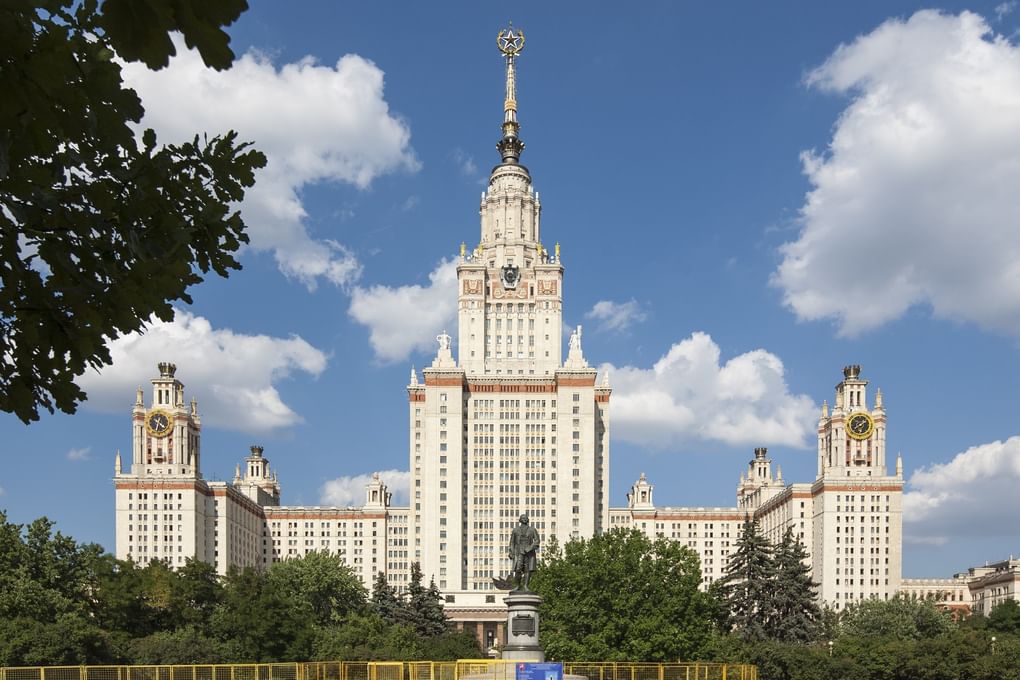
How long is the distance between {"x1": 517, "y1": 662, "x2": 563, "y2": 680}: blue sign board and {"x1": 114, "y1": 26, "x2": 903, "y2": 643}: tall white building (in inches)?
3937

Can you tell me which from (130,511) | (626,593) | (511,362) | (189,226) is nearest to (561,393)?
(511,362)

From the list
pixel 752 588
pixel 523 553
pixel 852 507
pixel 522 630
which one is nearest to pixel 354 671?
pixel 523 553

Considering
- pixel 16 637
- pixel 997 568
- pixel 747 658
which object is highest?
pixel 16 637

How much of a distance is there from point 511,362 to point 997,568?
85.1m

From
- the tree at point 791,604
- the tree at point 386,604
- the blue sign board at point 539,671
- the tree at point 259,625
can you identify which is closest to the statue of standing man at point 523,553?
the blue sign board at point 539,671

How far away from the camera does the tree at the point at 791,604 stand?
283ft

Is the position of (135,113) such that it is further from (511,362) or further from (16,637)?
(511,362)

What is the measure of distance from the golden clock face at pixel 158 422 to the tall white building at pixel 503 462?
0.21 metres

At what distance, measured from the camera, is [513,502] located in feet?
495

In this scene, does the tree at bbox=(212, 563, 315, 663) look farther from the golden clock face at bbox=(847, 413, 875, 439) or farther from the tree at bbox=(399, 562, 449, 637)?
the golden clock face at bbox=(847, 413, 875, 439)

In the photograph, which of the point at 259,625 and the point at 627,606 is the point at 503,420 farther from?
the point at 627,606

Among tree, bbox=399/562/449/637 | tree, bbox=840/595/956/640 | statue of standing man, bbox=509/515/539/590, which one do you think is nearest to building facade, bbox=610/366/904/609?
tree, bbox=840/595/956/640

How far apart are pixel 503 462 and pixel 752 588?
2679 inches

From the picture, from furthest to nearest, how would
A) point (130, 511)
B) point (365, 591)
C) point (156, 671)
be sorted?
1. point (130, 511)
2. point (365, 591)
3. point (156, 671)
